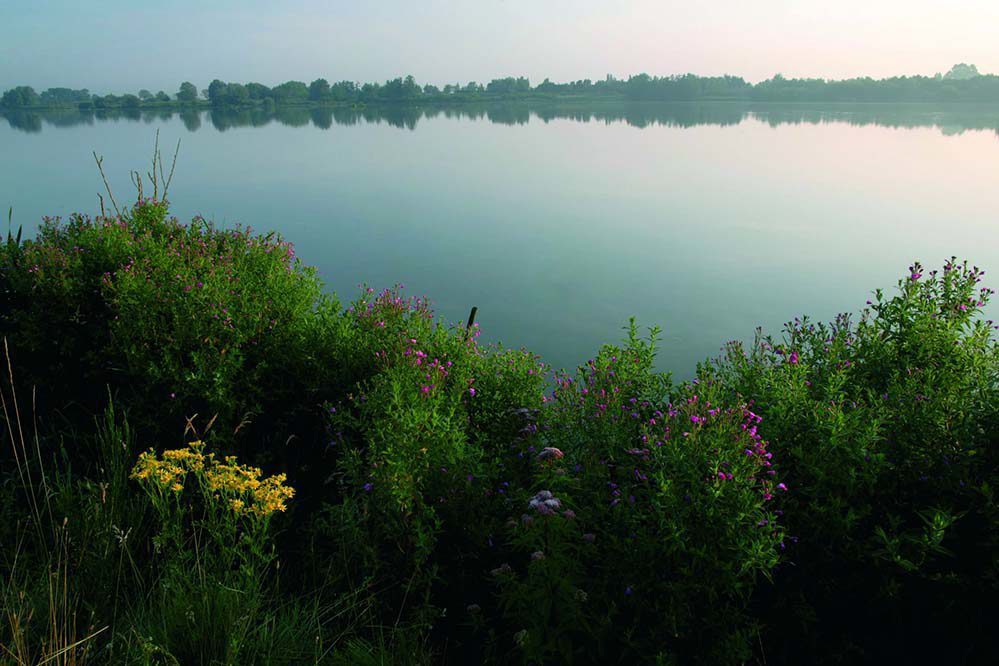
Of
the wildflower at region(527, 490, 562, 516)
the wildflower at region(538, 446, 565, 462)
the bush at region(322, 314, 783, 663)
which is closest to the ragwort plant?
the bush at region(322, 314, 783, 663)

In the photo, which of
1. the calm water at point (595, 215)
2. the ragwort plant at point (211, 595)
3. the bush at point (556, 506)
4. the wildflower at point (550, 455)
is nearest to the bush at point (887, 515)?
the bush at point (556, 506)

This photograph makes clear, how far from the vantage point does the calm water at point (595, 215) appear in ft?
42.9

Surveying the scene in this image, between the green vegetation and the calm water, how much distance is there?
17.3 ft

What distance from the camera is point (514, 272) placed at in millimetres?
15242

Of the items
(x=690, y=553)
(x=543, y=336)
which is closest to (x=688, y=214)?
(x=543, y=336)

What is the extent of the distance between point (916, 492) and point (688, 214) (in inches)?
772

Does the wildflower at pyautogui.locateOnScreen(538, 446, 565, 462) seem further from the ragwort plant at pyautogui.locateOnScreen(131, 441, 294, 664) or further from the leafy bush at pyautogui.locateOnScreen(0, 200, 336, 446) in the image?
the leafy bush at pyautogui.locateOnScreen(0, 200, 336, 446)

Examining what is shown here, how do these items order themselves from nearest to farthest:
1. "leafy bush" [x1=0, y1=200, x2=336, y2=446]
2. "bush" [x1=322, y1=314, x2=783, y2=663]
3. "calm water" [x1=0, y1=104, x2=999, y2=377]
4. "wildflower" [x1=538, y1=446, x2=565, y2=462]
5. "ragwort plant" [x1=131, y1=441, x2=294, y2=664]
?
"ragwort plant" [x1=131, y1=441, x2=294, y2=664] < "bush" [x1=322, y1=314, x2=783, y2=663] < "wildflower" [x1=538, y1=446, x2=565, y2=462] < "leafy bush" [x1=0, y1=200, x2=336, y2=446] < "calm water" [x1=0, y1=104, x2=999, y2=377]

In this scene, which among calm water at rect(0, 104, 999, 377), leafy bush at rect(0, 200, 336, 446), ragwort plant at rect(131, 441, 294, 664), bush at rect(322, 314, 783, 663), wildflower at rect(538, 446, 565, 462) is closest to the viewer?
ragwort plant at rect(131, 441, 294, 664)

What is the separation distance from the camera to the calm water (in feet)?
42.9

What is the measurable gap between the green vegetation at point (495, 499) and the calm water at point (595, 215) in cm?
528

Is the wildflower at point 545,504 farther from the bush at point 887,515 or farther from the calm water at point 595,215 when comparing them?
the calm water at point 595,215

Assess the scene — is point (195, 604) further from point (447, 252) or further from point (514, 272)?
point (447, 252)

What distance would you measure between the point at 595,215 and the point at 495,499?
18.3 m
